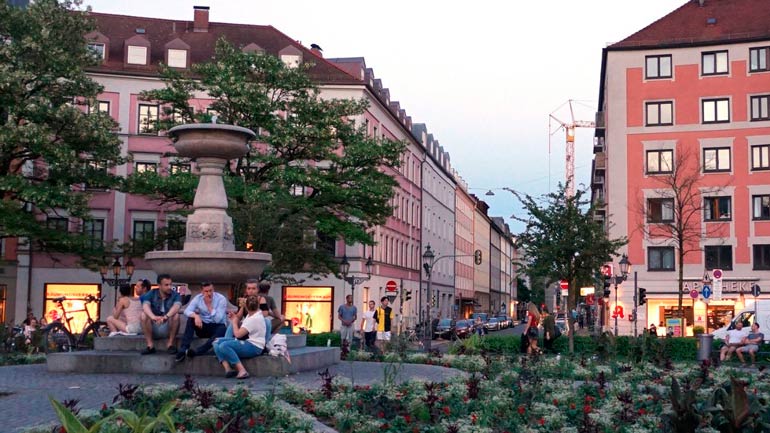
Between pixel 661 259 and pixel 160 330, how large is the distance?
4434cm

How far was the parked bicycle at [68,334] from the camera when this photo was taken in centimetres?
2019

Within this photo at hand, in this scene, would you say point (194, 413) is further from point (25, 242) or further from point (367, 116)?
point (367, 116)

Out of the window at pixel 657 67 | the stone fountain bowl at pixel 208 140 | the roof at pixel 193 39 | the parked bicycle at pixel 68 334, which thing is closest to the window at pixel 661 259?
the window at pixel 657 67

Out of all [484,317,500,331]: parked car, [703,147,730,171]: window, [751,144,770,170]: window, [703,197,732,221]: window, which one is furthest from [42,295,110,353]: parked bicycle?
[484,317,500,331]: parked car

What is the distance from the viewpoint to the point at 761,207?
54031 mm

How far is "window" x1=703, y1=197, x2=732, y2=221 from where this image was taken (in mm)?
54531

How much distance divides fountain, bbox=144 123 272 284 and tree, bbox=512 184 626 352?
63.3ft

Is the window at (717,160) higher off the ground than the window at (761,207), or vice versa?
the window at (717,160)

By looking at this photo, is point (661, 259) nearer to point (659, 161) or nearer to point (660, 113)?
point (659, 161)

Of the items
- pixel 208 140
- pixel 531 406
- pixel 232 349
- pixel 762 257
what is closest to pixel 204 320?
pixel 232 349

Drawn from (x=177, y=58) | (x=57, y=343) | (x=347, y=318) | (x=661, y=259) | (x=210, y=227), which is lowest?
(x=57, y=343)

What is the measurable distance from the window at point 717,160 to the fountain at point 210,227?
43.2m

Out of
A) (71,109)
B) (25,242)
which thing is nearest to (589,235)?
(71,109)

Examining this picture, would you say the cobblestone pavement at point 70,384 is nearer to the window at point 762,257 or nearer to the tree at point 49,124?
the tree at point 49,124
